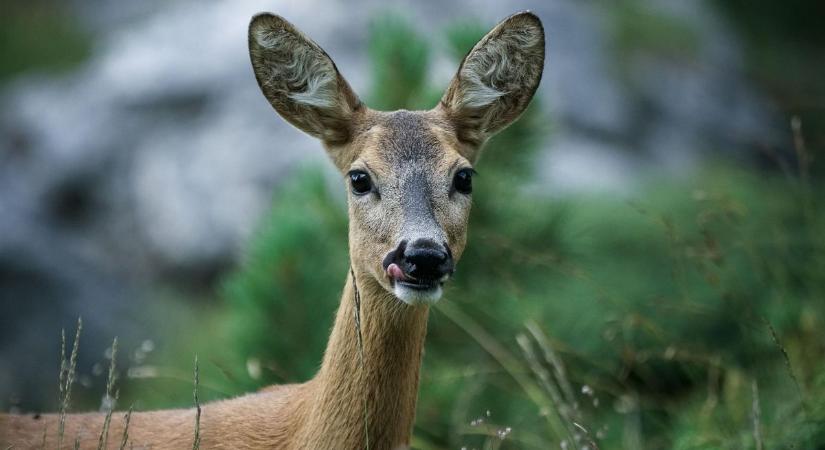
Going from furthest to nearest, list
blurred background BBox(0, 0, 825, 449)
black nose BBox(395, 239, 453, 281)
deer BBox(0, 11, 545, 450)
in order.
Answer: blurred background BBox(0, 0, 825, 449)
deer BBox(0, 11, 545, 450)
black nose BBox(395, 239, 453, 281)

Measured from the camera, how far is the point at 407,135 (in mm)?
3998

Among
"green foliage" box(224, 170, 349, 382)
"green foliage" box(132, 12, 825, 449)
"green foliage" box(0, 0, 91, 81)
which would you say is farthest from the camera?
"green foliage" box(0, 0, 91, 81)

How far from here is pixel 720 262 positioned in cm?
509

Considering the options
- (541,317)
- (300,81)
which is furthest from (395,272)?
(541,317)

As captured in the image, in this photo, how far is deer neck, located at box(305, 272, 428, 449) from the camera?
3730mm

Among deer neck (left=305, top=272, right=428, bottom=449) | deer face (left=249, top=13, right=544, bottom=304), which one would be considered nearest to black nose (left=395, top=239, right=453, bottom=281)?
deer face (left=249, top=13, right=544, bottom=304)

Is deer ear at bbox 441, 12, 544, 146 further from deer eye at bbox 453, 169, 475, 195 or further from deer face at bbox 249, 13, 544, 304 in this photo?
deer eye at bbox 453, 169, 475, 195

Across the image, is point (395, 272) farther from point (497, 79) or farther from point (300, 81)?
point (497, 79)

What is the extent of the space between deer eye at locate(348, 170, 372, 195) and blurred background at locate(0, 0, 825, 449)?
97cm

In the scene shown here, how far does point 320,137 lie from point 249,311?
6.70 feet

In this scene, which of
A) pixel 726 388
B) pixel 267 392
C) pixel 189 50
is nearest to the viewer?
pixel 267 392

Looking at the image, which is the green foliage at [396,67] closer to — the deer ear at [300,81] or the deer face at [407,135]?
the deer face at [407,135]

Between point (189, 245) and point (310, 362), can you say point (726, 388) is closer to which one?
point (310, 362)

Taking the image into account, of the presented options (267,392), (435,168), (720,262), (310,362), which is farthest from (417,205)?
(310,362)
